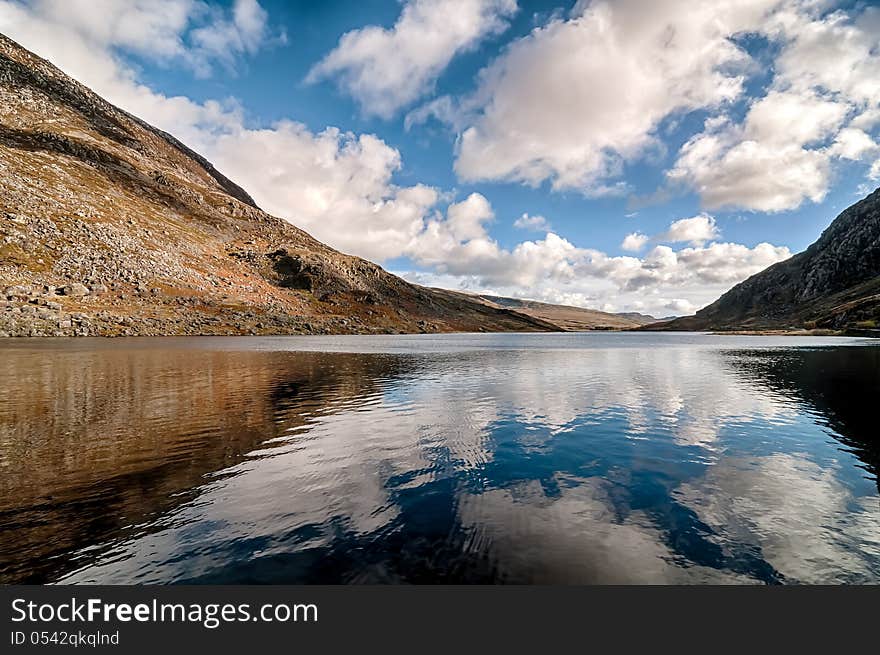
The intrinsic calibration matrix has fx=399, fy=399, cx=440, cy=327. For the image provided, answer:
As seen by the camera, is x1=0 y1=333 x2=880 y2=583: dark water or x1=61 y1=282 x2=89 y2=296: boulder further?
x1=61 y1=282 x2=89 y2=296: boulder

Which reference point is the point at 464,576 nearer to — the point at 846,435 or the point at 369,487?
the point at 369,487

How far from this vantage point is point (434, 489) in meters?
17.8

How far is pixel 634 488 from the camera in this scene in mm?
17922

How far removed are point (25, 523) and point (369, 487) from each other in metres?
11.8

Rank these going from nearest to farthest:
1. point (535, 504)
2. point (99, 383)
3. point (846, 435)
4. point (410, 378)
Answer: point (535, 504) < point (846, 435) < point (99, 383) < point (410, 378)

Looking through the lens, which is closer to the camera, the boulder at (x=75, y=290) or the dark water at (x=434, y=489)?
the dark water at (x=434, y=489)

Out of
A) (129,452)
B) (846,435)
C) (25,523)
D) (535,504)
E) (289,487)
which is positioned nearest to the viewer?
(25,523)

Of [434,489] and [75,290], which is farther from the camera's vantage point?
[75,290]

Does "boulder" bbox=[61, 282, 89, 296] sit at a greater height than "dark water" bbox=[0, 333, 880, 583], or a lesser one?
greater

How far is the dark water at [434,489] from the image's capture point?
38.7ft

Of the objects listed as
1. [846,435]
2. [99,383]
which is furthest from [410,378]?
[846,435]

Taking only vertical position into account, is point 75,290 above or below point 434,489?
above

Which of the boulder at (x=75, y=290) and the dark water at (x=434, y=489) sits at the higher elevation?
the boulder at (x=75, y=290)

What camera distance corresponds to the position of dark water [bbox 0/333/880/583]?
38.7 ft
